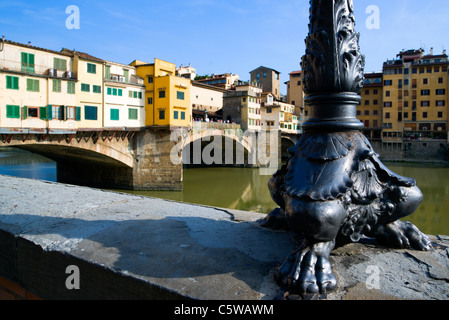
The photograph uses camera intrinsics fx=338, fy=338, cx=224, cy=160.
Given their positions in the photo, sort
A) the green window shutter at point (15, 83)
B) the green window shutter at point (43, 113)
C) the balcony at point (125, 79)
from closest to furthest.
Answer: the green window shutter at point (15, 83) → the green window shutter at point (43, 113) → the balcony at point (125, 79)

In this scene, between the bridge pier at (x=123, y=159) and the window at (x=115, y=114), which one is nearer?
the bridge pier at (x=123, y=159)

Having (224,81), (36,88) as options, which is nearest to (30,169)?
(36,88)

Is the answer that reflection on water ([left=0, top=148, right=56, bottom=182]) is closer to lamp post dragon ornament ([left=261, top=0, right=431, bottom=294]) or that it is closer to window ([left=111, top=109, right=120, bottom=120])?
window ([left=111, top=109, right=120, bottom=120])

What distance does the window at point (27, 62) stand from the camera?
1570 cm

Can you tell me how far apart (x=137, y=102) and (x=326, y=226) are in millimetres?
20964

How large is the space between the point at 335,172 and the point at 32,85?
17.4 meters

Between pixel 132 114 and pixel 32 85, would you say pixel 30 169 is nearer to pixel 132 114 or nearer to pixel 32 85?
pixel 132 114

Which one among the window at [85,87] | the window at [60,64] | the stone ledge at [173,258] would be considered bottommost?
the stone ledge at [173,258]

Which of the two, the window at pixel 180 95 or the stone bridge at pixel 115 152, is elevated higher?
the window at pixel 180 95

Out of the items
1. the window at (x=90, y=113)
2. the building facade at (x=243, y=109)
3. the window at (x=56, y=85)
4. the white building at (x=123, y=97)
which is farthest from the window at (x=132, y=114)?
the building facade at (x=243, y=109)

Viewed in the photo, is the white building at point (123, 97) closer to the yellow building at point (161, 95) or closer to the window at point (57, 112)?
the yellow building at point (161, 95)

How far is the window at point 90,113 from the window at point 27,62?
10.7 ft
